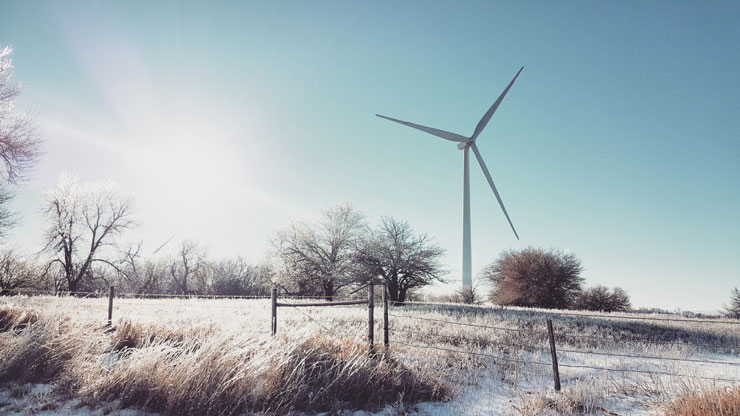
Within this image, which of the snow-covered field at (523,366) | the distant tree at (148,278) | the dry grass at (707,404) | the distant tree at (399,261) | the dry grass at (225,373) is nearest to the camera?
the dry grass at (707,404)

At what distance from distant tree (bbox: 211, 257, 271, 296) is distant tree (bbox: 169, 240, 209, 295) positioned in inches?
67.3

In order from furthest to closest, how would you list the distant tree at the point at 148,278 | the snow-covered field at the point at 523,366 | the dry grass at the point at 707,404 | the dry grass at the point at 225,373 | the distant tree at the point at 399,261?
the distant tree at the point at 148,278, the distant tree at the point at 399,261, the snow-covered field at the point at 523,366, the dry grass at the point at 225,373, the dry grass at the point at 707,404

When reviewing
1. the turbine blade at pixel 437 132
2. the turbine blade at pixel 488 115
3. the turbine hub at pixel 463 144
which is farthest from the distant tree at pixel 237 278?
the turbine blade at pixel 488 115

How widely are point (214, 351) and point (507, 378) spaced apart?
577 centimetres

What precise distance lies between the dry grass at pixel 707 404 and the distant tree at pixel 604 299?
29.9 metres

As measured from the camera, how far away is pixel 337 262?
28953 mm

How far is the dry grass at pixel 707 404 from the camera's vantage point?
13.6 ft

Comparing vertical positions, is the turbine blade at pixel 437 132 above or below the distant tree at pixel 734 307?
above

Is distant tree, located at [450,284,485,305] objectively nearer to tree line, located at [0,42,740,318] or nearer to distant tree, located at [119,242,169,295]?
tree line, located at [0,42,740,318]

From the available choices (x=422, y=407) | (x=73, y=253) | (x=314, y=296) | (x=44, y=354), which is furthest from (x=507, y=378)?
(x=73, y=253)

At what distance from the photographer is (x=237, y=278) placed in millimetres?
53438

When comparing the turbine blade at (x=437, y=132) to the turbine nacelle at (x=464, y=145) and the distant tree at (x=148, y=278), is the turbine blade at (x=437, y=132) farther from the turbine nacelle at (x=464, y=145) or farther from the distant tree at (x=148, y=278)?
the distant tree at (x=148, y=278)

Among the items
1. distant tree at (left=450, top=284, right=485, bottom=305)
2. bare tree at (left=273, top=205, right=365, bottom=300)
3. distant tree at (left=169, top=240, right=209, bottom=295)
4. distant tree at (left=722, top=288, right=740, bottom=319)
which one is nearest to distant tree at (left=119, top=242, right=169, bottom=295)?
distant tree at (left=169, top=240, right=209, bottom=295)

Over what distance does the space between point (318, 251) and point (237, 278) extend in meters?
28.7
